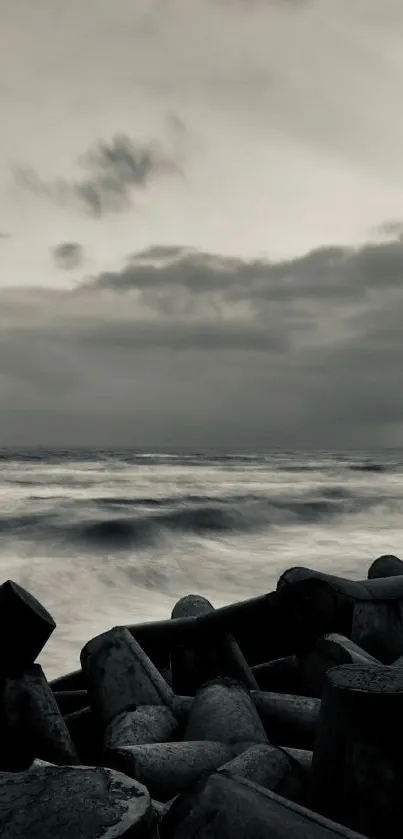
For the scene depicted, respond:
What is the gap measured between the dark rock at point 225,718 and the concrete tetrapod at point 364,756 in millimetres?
550

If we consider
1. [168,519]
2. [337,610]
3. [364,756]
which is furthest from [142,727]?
[168,519]

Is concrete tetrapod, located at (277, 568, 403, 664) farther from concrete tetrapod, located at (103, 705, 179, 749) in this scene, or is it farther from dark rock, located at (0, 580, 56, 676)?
dark rock, located at (0, 580, 56, 676)

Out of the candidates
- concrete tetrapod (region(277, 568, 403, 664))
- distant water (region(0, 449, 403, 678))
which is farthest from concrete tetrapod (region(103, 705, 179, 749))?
distant water (region(0, 449, 403, 678))

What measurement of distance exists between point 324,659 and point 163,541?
9873 millimetres

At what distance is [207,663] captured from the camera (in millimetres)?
3445

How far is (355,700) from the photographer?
186 centimetres

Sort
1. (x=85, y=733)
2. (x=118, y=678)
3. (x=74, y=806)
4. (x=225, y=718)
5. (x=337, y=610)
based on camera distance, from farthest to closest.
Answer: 1. (x=337, y=610)
2. (x=85, y=733)
3. (x=118, y=678)
4. (x=225, y=718)
5. (x=74, y=806)

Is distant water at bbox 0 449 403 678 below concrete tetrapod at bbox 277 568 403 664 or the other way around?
below

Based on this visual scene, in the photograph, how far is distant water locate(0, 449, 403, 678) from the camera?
7418mm

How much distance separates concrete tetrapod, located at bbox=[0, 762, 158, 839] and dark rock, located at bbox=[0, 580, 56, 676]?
3.84 feet

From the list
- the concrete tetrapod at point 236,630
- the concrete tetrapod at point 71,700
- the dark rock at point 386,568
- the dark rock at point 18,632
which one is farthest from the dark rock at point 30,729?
the dark rock at point 386,568

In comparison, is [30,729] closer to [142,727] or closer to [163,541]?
[142,727]

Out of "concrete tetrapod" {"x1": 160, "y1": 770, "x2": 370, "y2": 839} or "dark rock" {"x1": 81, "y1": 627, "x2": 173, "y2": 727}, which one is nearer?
"concrete tetrapod" {"x1": 160, "y1": 770, "x2": 370, "y2": 839}

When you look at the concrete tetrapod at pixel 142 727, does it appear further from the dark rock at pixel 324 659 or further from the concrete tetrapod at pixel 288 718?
the dark rock at pixel 324 659
